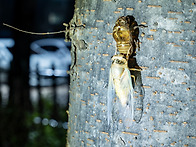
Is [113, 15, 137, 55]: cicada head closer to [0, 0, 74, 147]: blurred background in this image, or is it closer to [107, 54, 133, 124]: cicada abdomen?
[107, 54, 133, 124]: cicada abdomen

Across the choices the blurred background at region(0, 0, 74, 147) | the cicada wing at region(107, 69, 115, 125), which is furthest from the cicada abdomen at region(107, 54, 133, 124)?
the blurred background at region(0, 0, 74, 147)

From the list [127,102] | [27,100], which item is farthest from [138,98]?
[27,100]

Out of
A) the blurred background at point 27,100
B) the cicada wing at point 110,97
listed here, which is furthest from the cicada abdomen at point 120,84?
the blurred background at point 27,100

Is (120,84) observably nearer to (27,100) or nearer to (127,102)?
(127,102)

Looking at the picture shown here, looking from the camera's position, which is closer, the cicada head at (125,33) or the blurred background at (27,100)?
the cicada head at (125,33)

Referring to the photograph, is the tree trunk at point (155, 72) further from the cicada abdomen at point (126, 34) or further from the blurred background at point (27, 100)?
the blurred background at point (27, 100)

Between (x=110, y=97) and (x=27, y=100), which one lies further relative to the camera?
(x=27, y=100)

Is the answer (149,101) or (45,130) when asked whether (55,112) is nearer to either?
(45,130)
